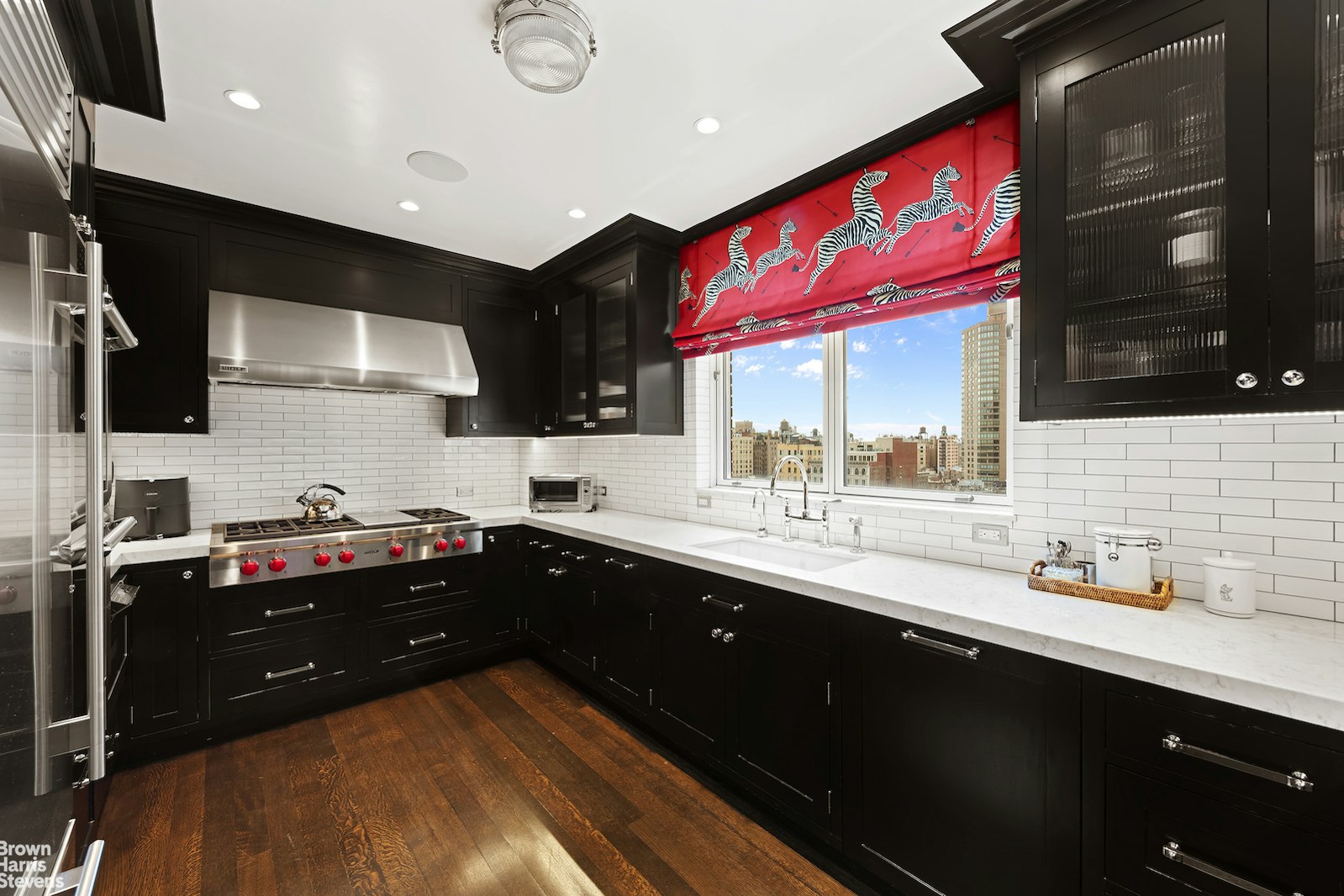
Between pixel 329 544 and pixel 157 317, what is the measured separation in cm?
138

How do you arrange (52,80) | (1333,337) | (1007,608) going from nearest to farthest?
(52,80) < (1333,337) < (1007,608)

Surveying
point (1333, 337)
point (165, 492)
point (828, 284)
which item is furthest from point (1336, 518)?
point (165, 492)

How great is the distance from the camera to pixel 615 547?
2.87 m

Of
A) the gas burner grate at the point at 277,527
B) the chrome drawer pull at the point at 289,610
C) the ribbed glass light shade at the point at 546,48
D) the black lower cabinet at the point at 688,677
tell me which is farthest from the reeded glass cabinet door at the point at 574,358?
the ribbed glass light shade at the point at 546,48

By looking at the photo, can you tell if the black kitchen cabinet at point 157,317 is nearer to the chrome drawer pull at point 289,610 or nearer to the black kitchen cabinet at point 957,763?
the chrome drawer pull at point 289,610

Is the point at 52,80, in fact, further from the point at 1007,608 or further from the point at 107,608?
the point at 1007,608

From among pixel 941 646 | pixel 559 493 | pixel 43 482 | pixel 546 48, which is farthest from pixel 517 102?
pixel 559 493

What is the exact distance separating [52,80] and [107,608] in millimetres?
1651

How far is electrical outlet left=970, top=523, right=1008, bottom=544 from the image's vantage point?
209cm

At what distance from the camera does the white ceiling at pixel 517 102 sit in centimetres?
163

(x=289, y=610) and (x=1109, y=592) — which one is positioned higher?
(x=1109, y=592)

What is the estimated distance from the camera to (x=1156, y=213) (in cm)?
147

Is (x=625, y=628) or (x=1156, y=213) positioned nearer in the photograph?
(x=1156, y=213)

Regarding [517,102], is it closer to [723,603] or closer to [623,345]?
[623,345]
